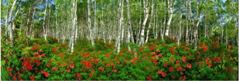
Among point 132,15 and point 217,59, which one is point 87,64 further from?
point 132,15

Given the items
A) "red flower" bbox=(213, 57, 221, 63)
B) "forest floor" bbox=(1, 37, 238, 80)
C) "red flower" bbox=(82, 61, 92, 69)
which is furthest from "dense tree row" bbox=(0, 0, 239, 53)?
"red flower" bbox=(213, 57, 221, 63)

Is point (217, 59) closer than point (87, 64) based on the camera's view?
Yes

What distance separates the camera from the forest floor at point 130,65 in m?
16.4

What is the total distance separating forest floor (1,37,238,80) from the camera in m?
16.4

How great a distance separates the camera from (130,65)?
17031 millimetres

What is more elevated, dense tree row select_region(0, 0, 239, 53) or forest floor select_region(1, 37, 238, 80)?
dense tree row select_region(0, 0, 239, 53)

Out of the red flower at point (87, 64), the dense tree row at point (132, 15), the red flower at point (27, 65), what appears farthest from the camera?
the dense tree row at point (132, 15)

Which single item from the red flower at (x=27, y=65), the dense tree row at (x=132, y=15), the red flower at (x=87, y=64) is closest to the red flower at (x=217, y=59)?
the red flower at (x=87, y=64)

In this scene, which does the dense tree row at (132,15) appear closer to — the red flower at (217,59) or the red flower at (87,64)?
the red flower at (87,64)

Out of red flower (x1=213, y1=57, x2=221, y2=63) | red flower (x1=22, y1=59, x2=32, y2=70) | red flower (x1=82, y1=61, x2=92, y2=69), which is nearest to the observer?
red flower (x1=213, y1=57, x2=221, y2=63)

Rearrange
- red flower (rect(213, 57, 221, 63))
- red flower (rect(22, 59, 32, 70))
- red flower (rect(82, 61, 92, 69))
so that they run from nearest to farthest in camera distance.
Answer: red flower (rect(213, 57, 221, 63)) < red flower (rect(82, 61, 92, 69)) < red flower (rect(22, 59, 32, 70))

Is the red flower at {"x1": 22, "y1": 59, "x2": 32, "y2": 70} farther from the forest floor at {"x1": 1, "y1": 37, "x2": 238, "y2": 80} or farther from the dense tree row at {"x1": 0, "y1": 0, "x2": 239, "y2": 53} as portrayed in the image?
→ the dense tree row at {"x1": 0, "y1": 0, "x2": 239, "y2": 53}

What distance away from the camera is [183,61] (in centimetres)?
1666

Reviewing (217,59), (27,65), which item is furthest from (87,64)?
(217,59)
